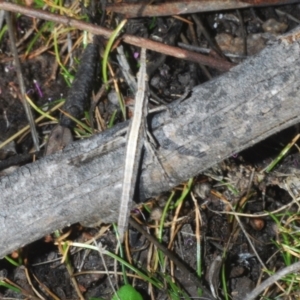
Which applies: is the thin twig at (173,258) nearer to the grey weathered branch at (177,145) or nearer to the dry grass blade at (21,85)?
the grey weathered branch at (177,145)

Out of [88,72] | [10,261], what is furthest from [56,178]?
[88,72]

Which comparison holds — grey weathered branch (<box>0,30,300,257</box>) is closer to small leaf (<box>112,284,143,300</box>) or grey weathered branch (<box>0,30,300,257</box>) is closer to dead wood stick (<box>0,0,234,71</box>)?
small leaf (<box>112,284,143,300</box>)

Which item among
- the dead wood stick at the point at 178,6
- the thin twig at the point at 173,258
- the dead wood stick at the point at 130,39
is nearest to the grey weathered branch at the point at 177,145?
the thin twig at the point at 173,258

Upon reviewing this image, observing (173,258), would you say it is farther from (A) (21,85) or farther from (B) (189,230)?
(A) (21,85)

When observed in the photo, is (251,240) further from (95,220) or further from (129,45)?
(129,45)

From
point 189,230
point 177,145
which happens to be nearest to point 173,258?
point 189,230
